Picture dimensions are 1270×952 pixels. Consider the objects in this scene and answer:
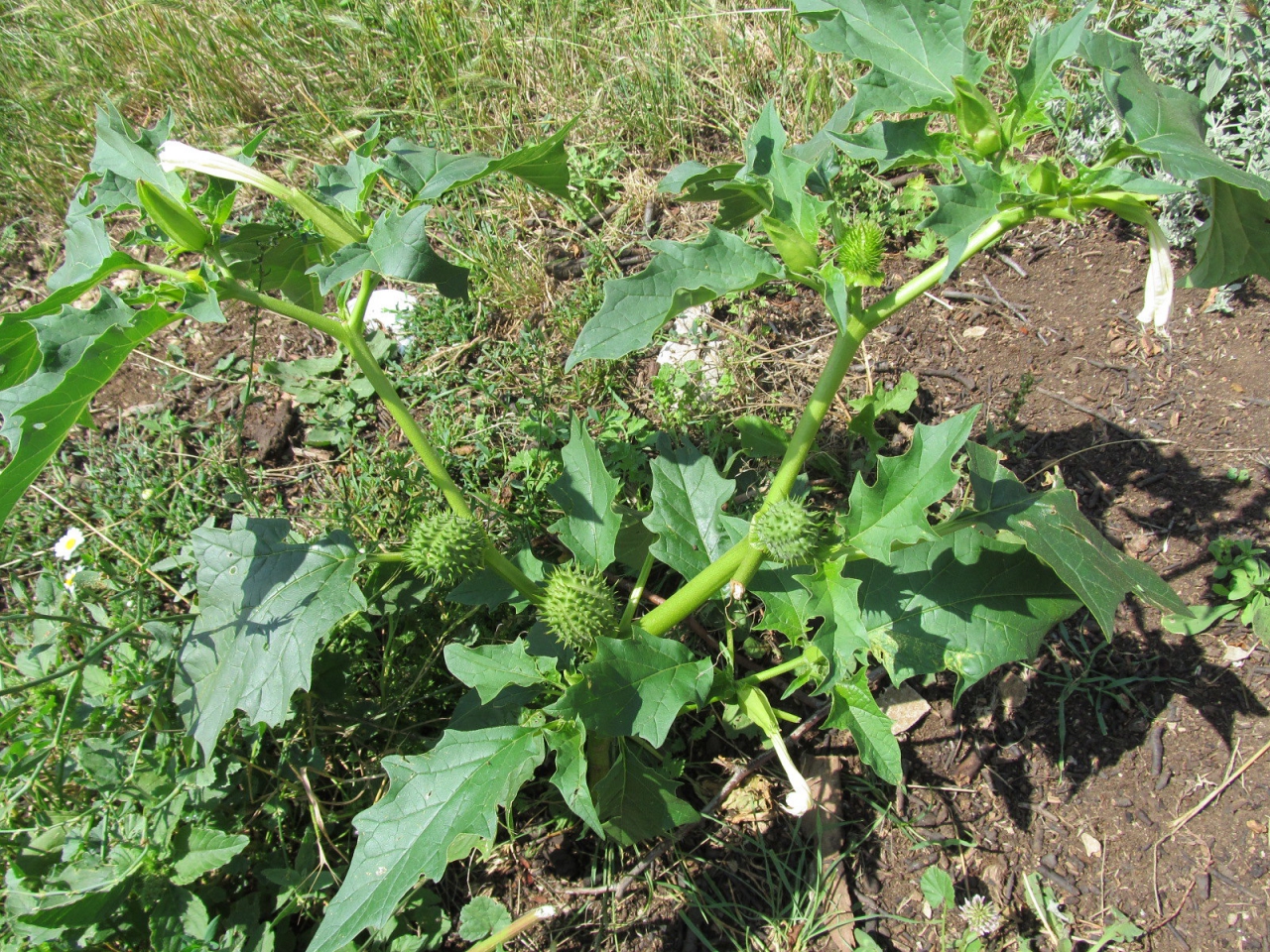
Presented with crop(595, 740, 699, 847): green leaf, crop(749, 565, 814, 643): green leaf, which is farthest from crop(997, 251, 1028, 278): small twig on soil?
crop(595, 740, 699, 847): green leaf

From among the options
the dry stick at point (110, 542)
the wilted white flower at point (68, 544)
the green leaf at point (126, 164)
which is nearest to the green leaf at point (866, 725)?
the green leaf at point (126, 164)

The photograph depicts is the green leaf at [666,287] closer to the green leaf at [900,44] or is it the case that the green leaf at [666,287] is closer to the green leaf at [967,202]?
the green leaf at [967,202]

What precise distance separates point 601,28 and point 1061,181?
2.78m

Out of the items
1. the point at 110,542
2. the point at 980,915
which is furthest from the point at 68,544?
the point at 980,915

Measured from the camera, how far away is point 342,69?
12.5 ft

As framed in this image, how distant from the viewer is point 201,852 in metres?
1.99

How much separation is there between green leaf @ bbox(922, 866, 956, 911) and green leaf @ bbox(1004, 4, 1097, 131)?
1.76m

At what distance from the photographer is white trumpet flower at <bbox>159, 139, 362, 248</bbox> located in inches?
65.2

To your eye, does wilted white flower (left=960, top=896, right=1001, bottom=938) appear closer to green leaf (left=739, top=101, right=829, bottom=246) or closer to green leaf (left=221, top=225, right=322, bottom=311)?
green leaf (left=739, top=101, right=829, bottom=246)

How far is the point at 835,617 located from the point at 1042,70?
1070 mm

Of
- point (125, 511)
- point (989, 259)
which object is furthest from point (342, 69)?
point (989, 259)

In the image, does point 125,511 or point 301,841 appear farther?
point 125,511

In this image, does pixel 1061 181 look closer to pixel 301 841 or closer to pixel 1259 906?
pixel 1259 906

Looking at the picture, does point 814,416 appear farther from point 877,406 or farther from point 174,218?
point 174,218
